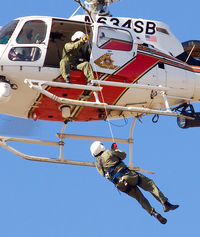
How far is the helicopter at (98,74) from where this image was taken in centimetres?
1712

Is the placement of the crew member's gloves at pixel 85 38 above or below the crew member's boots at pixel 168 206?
above

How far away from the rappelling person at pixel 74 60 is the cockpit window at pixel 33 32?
0.56 meters

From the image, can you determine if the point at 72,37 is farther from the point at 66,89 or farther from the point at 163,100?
the point at 163,100

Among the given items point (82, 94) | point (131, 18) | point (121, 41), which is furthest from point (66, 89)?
point (131, 18)

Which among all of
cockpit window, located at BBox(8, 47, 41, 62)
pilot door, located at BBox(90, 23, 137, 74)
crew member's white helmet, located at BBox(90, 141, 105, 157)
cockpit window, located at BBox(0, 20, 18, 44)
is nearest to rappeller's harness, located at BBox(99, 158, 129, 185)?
crew member's white helmet, located at BBox(90, 141, 105, 157)

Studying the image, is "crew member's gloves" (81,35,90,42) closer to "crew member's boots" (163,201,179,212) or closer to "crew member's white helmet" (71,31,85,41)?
"crew member's white helmet" (71,31,85,41)

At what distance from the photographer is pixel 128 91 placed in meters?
18.2

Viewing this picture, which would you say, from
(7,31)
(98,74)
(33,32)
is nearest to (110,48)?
(98,74)

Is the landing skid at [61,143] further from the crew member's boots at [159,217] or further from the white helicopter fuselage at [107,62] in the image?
the crew member's boots at [159,217]

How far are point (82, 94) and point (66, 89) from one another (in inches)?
14.9

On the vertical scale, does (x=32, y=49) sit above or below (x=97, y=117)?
above

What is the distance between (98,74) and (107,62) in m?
0.34

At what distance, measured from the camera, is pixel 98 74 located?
17609 millimetres

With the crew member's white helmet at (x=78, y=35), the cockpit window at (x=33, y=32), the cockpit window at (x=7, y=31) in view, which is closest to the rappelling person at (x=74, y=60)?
the crew member's white helmet at (x=78, y=35)
